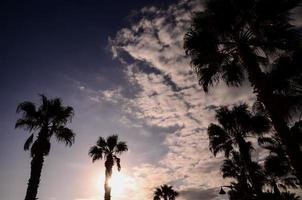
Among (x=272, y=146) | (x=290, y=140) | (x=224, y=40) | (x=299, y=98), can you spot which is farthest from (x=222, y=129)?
(x=290, y=140)

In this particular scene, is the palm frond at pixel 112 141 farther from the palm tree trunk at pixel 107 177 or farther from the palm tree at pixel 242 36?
the palm tree at pixel 242 36

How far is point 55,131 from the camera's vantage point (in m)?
19.7

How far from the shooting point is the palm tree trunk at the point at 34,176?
16531 mm

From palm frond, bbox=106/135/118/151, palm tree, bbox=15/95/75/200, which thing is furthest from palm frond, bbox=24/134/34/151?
palm frond, bbox=106/135/118/151

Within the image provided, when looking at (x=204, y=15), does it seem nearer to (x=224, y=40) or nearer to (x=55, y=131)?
(x=224, y=40)

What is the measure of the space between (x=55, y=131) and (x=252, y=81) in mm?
15766

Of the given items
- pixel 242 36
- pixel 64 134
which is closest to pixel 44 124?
pixel 64 134

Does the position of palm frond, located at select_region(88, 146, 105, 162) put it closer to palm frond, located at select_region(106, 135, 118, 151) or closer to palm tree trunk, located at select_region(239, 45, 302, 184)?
palm frond, located at select_region(106, 135, 118, 151)

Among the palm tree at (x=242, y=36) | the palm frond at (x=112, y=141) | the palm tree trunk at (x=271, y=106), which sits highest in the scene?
the palm frond at (x=112, y=141)

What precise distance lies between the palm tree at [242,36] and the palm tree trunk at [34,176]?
43.7 feet

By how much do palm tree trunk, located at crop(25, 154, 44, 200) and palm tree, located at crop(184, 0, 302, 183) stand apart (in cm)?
1331

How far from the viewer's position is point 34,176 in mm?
17000

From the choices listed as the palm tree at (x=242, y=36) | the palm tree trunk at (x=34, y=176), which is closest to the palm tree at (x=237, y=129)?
the palm tree at (x=242, y=36)

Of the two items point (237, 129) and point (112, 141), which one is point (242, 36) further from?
point (112, 141)
